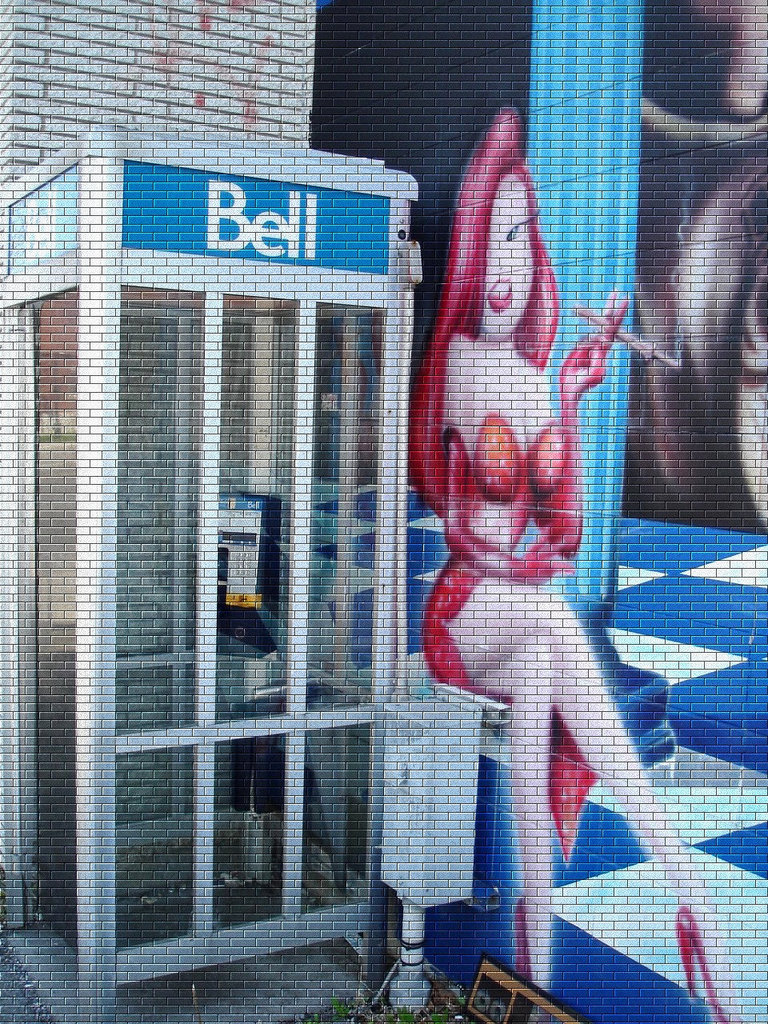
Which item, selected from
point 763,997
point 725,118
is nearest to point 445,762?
point 763,997

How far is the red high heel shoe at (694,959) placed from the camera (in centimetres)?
371

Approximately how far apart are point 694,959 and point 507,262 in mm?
2710

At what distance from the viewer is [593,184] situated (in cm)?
402

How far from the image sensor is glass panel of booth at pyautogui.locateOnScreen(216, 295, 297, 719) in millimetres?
4402

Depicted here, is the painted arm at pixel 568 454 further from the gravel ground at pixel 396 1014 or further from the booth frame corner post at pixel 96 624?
the gravel ground at pixel 396 1014

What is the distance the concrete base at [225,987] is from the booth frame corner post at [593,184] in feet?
6.64

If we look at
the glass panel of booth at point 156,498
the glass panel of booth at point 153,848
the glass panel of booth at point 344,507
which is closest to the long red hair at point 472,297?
the glass panel of booth at point 344,507

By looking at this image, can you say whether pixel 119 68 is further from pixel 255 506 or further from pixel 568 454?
pixel 568 454

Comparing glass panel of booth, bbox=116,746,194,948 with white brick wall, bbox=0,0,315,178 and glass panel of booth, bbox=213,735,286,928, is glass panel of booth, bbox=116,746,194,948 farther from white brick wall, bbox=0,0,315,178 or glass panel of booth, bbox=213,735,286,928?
white brick wall, bbox=0,0,315,178

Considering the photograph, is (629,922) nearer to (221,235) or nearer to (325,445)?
(325,445)

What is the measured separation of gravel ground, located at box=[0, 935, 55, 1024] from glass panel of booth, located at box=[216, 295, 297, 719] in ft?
4.51

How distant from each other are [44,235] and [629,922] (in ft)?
11.5

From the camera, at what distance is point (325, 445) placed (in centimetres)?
459

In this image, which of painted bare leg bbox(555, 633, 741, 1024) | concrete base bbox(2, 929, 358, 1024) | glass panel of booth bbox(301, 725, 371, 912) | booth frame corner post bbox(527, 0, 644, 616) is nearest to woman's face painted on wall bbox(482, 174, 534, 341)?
booth frame corner post bbox(527, 0, 644, 616)
